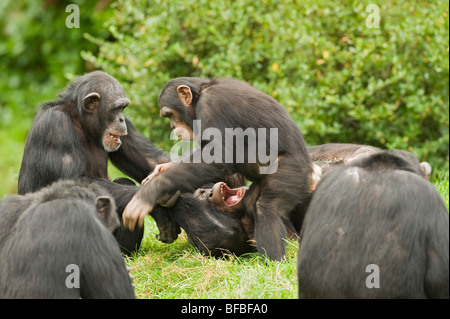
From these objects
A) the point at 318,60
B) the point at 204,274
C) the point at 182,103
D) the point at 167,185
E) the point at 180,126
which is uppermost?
the point at 318,60

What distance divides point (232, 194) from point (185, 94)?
1.26 m

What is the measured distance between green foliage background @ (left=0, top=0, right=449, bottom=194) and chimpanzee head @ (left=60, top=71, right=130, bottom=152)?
3.07m

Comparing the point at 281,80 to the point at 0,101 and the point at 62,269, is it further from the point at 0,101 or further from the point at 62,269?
the point at 0,101

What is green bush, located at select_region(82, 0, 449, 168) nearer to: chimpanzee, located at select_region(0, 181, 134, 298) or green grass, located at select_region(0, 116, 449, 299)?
green grass, located at select_region(0, 116, 449, 299)

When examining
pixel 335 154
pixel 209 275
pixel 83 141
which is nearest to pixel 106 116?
pixel 83 141

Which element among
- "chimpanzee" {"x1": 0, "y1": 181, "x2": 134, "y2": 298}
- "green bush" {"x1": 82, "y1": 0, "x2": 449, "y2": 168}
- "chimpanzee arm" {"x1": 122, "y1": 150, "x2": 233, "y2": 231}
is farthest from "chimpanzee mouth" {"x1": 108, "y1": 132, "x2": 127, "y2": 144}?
"green bush" {"x1": 82, "y1": 0, "x2": 449, "y2": 168}

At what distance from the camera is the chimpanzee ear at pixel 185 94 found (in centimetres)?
688

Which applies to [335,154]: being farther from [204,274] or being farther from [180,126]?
[204,274]

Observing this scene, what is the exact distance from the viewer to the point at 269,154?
6309mm

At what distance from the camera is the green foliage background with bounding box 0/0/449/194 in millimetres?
9977

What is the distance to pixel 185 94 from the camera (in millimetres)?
6934

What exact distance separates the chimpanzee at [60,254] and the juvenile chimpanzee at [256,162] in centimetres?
156
